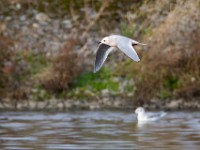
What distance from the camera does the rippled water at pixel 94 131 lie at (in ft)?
45.5

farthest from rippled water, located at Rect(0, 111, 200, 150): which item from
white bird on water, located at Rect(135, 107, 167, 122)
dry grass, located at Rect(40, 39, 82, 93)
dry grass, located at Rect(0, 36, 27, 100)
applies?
dry grass, located at Rect(0, 36, 27, 100)

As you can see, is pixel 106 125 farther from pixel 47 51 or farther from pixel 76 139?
pixel 47 51

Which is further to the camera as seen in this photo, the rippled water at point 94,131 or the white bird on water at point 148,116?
the white bird on water at point 148,116

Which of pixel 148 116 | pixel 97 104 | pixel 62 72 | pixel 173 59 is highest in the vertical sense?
pixel 173 59

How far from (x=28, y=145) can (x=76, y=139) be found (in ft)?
3.70

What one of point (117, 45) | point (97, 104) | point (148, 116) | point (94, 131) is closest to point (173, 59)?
point (97, 104)

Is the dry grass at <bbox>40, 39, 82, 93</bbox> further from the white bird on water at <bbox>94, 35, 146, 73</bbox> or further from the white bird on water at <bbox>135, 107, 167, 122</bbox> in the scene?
the white bird on water at <bbox>94, 35, 146, 73</bbox>

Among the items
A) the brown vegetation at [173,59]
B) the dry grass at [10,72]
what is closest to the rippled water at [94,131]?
the brown vegetation at [173,59]

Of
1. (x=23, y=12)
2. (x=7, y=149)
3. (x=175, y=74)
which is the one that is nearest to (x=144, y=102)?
(x=175, y=74)

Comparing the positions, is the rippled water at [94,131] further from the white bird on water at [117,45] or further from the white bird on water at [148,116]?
the white bird on water at [117,45]

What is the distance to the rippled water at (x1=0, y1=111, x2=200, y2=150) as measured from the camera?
13867 millimetres

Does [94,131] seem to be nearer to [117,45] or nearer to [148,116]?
[148,116]

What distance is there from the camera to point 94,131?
16219 millimetres

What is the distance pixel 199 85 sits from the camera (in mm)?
21797
